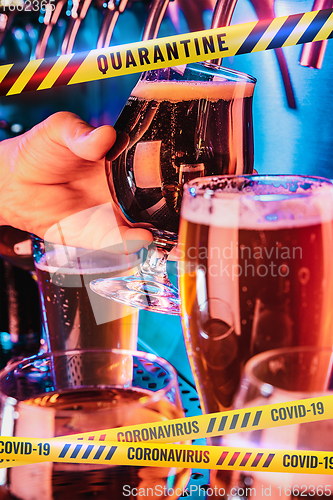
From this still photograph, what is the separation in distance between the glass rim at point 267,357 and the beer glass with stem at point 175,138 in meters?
0.16

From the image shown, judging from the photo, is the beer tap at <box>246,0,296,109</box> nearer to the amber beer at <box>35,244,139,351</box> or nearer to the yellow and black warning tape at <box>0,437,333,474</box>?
the amber beer at <box>35,244,139,351</box>

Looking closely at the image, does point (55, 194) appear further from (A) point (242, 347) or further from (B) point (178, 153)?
(A) point (242, 347)

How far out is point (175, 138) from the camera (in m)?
0.42

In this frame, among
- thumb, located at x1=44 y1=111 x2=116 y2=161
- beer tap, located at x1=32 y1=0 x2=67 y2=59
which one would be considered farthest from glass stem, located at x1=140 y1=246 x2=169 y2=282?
beer tap, located at x1=32 y1=0 x2=67 y2=59

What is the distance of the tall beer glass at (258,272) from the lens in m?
0.31

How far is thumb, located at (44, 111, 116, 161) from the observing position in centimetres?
47

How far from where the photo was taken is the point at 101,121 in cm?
77

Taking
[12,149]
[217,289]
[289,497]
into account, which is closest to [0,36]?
[12,149]

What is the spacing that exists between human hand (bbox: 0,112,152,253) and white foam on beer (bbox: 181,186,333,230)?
0.28 meters

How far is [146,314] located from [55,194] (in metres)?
0.24

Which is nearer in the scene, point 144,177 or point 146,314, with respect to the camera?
point 144,177

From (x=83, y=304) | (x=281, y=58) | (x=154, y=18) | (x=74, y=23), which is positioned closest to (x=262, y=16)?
(x=281, y=58)

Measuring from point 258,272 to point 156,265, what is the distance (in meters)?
0.26

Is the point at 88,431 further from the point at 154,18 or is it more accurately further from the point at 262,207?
the point at 154,18
